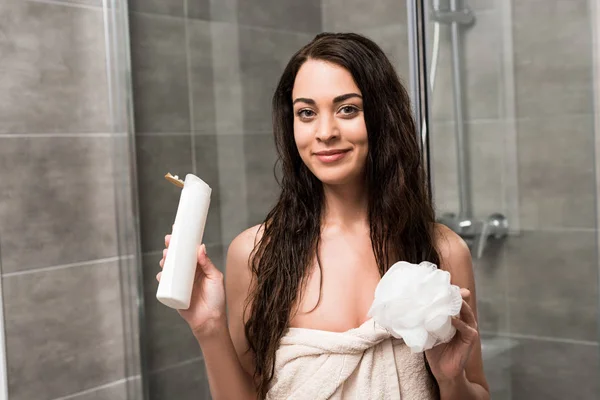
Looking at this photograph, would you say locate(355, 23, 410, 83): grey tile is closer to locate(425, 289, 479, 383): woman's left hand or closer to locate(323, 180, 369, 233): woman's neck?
locate(323, 180, 369, 233): woman's neck

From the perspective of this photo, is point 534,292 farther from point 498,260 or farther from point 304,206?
point 304,206

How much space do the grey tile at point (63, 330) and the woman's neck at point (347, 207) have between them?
0.71 metres

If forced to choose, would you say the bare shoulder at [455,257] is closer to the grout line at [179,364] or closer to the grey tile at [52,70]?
the grout line at [179,364]

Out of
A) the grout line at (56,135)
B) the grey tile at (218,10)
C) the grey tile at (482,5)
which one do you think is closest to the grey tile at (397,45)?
the grey tile at (482,5)

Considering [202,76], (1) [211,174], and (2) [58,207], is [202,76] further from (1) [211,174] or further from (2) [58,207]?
(2) [58,207]

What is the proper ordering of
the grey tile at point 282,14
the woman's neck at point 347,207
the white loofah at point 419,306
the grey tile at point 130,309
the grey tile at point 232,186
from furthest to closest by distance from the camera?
the grey tile at point 130,309
the grey tile at point 232,186
the grey tile at point 282,14
the woman's neck at point 347,207
the white loofah at point 419,306

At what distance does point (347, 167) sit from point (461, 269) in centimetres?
25

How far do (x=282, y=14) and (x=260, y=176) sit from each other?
1.09 ft

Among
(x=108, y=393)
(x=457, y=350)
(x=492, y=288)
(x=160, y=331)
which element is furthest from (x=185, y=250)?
(x=108, y=393)

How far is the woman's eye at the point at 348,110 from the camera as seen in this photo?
3.89 ft

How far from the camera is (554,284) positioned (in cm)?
127

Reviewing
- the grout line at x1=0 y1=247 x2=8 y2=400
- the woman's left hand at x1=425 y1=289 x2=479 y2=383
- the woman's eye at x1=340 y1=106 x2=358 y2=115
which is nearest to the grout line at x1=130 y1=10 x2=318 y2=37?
the woman's eye at x1=340 y1=106 x2=358 y2=115

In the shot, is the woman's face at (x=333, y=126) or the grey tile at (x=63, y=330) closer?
the woman's face at (x=333, y=126)

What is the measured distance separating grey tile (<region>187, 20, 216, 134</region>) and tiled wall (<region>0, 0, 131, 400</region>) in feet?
0.73
